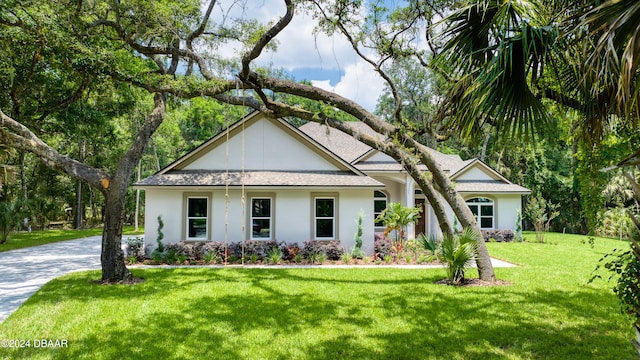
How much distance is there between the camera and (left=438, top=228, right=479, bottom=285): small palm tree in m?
9.31

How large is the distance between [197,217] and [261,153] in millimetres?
3588

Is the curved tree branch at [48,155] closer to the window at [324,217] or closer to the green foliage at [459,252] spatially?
the window at [324,217]

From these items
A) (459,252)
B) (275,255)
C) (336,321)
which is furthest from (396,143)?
(275,255)

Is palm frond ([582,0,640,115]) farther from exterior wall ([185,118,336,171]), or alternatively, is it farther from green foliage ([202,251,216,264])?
exterior wall ([185,118,336,171])

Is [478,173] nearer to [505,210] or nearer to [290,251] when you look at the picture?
[505,210]

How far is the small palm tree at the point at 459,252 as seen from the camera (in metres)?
9.31

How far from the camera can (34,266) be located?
1235 centimetres

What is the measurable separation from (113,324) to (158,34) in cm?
819

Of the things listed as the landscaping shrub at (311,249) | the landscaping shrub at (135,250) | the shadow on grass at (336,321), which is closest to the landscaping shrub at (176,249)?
the landscaping shrub at (135,250)

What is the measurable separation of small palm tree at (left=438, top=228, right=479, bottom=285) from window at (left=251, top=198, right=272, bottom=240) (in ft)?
23.9

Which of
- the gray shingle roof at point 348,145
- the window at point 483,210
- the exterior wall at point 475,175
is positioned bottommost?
the window at point 483,210

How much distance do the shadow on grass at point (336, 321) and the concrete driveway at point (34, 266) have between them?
531 mm

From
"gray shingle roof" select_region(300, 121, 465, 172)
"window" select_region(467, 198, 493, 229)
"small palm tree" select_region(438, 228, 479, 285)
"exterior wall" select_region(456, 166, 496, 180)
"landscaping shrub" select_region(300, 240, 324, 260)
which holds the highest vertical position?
"gray shingle roof" select_region(300, 121, 465, 172)

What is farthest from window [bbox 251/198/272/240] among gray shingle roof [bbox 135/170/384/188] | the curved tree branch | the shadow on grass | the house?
the curved tree branch
